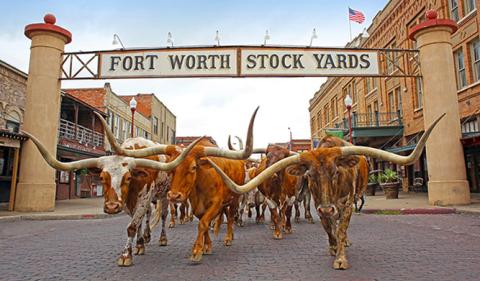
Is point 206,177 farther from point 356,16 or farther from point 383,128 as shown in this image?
point 356,16

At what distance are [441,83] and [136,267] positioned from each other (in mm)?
13206

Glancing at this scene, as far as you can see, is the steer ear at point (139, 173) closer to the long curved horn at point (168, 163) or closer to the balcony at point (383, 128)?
the long curved horn at point (168, 163)

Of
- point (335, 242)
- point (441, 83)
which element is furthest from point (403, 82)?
point (335, 242)

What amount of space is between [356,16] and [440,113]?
A: 12.3m

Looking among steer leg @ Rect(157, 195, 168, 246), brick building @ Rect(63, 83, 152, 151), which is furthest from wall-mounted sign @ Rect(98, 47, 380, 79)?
brick building @ Rect(63, 83, 152, 151)

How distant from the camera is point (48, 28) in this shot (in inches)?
539

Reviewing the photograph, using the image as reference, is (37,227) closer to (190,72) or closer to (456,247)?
(190,72)

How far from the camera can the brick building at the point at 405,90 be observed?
1708 cm

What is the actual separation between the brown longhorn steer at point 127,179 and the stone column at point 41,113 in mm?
9037

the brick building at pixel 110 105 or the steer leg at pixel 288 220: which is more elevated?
the brick building at pixel 110 105

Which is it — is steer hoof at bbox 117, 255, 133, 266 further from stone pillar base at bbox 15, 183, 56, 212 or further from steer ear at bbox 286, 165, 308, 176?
stone pillar base at bbox 15, 183, 56, 212

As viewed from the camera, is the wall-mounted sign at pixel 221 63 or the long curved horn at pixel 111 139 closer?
the long curved horn at pixel 111 139

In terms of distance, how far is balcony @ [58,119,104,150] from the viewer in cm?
2324

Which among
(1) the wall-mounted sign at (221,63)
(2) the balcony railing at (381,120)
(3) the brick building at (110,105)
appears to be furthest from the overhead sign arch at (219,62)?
(3) the brick building at (110,105)
